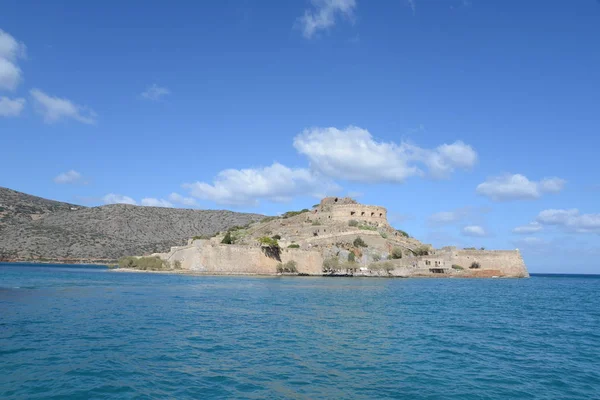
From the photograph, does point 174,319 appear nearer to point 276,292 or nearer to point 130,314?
point 130,314

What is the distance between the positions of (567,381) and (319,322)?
802cm

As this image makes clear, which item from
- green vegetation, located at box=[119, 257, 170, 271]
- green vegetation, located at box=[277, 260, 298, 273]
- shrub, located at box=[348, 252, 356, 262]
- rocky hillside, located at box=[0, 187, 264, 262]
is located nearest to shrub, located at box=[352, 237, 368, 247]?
shrub, located at box=[348, 252, 356, 262]

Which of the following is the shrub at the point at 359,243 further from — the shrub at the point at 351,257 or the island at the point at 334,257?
the shrub at the point at 351,257

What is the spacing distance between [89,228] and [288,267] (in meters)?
55.7

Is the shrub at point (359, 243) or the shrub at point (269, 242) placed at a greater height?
the shrub at point (359, 243)

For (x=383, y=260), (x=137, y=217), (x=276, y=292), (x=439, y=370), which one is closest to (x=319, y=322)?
(x=439, y=370)

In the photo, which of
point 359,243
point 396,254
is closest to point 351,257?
point 359,243

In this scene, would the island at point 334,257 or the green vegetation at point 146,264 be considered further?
the green vegetation at point 146,264

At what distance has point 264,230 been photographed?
202 ft

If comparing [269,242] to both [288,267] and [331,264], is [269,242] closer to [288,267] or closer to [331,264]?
[288,267]

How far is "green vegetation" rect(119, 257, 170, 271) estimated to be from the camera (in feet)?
174

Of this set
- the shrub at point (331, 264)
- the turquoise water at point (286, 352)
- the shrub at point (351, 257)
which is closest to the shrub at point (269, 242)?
the shrub at point (331, 264)

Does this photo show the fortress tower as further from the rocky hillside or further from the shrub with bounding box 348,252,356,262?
the rocky hillside

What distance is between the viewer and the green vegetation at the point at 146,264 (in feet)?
174
